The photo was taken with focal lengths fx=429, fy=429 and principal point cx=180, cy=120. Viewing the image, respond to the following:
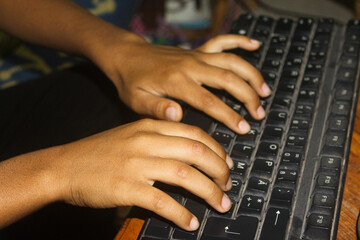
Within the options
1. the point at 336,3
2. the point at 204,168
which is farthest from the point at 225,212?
the point at 336,3

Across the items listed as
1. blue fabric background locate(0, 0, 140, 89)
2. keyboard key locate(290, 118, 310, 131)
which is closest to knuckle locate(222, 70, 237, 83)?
keyboard key locate(290, 118, 310, 131)

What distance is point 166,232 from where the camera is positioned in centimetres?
44

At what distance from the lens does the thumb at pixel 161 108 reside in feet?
1.89

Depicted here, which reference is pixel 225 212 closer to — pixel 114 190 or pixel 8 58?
pixel 114 190

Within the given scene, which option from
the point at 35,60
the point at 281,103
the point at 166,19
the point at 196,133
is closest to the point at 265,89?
the point at 281,103

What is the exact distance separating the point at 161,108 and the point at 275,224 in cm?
24

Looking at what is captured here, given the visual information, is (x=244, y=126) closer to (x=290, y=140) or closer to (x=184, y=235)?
(x=290, y=140)

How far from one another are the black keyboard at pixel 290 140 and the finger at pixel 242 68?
0.7 inches

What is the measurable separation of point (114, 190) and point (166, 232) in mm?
81

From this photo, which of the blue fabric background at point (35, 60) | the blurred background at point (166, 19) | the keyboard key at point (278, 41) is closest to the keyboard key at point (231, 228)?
the keyboard key at point (278, 41)

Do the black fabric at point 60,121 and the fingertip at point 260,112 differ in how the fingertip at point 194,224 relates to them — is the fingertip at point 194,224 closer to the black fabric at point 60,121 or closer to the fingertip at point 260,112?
the fingertip at point 260,112

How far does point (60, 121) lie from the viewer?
774 millimetres

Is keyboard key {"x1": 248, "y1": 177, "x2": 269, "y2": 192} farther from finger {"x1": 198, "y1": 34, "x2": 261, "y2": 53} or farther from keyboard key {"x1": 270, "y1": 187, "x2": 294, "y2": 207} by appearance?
finger {"x1": 198, "y1": 34, "x2": 261, "y2": 53}

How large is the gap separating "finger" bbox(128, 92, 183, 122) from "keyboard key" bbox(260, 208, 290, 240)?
0.64 ft
